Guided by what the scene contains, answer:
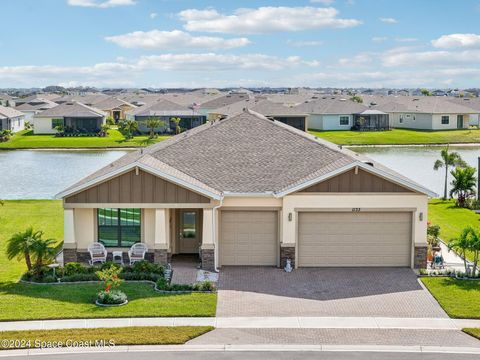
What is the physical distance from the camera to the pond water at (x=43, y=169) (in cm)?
4666

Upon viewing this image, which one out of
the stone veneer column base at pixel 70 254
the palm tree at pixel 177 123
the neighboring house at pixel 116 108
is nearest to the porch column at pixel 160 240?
the stone veneer column base at pixel 70 254

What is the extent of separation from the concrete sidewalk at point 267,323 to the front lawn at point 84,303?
35 centimetres

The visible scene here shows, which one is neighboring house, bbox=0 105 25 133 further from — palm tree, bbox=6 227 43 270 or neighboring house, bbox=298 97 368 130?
palm tree, bbox=6 227 43 270

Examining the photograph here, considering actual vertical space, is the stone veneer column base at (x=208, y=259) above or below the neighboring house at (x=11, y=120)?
below

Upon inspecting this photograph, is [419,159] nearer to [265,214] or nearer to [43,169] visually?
[43,169]

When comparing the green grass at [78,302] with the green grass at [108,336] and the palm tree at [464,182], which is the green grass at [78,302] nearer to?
the green grass at [108,336]

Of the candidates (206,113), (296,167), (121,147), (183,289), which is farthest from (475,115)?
(183,289)

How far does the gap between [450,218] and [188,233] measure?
15.0 meters

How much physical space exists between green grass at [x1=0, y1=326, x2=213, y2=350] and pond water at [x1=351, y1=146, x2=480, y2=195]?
29.4 meters

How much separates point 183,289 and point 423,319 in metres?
7.08

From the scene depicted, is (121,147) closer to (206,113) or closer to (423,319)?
(206,113)

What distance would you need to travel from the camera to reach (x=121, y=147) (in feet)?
257

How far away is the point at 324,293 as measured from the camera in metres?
21.4

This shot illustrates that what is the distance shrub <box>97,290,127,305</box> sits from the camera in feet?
64.4
